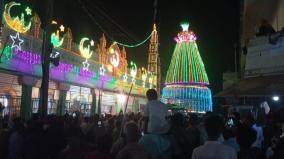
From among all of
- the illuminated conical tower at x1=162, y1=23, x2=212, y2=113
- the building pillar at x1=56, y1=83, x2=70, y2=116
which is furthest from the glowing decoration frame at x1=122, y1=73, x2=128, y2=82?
the building pillar at x1=56, y1=83, x2=70, y2=116

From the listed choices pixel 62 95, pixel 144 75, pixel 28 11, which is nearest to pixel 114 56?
pixel 62 95

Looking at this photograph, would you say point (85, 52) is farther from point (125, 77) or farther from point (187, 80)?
point (187, 80)

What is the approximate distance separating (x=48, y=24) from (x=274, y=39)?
267 inches

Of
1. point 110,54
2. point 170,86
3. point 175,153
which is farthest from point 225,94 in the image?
point 170,86

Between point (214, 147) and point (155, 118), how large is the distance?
254cm

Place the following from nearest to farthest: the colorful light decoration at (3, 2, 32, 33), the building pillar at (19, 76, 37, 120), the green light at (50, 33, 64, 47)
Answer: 1. the colorful light decoration at (3, 2, 32, 33)
2. the building pillar at (19, 76, 37, 120)
3. the green light at (50, 33, 64, 47)

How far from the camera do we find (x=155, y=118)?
7.37 metres

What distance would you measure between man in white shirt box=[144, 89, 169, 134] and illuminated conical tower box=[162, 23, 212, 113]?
33355mm

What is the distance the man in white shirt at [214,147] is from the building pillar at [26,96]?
50.4ft

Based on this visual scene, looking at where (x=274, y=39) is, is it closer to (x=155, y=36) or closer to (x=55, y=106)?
(x=55, y=106)

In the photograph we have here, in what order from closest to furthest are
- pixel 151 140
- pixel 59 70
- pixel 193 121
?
1. pixel 151 140
2. pixel 193 121
3. pixel 59 70

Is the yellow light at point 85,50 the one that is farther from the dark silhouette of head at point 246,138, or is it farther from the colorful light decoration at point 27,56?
the dark silhouette of head at point 246,138

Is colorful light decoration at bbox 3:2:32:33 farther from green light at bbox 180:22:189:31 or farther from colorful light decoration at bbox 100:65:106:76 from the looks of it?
green light at bbox 180:22:189:31

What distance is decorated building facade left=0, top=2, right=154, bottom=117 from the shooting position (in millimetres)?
17844
